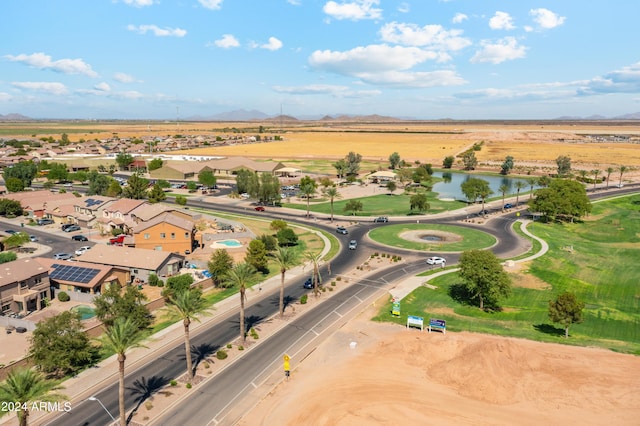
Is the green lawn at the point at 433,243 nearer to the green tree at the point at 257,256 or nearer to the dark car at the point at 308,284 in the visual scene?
the dark car at the point at 308,284

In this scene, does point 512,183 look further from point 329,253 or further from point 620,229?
point 329,253

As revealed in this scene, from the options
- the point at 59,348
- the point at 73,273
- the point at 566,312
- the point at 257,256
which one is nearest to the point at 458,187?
the point at 257,256

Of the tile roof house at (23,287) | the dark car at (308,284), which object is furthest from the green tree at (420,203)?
the tile roof house at (23,287)

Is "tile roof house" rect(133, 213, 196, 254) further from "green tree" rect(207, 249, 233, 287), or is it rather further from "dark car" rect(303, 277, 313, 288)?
"dark car" rect(303, 277, 313, 288)

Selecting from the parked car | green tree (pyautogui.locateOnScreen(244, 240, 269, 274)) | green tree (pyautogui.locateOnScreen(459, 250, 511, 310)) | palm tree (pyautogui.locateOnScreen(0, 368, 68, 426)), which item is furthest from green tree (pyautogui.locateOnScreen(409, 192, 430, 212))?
palm tree (pyautogui.locateOnScreen(0, 368, 68, 426))

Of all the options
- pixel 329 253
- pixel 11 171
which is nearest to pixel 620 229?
pixel 329 253

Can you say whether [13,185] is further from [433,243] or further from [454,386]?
[454,386]

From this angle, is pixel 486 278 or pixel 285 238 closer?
pixel 486 278
